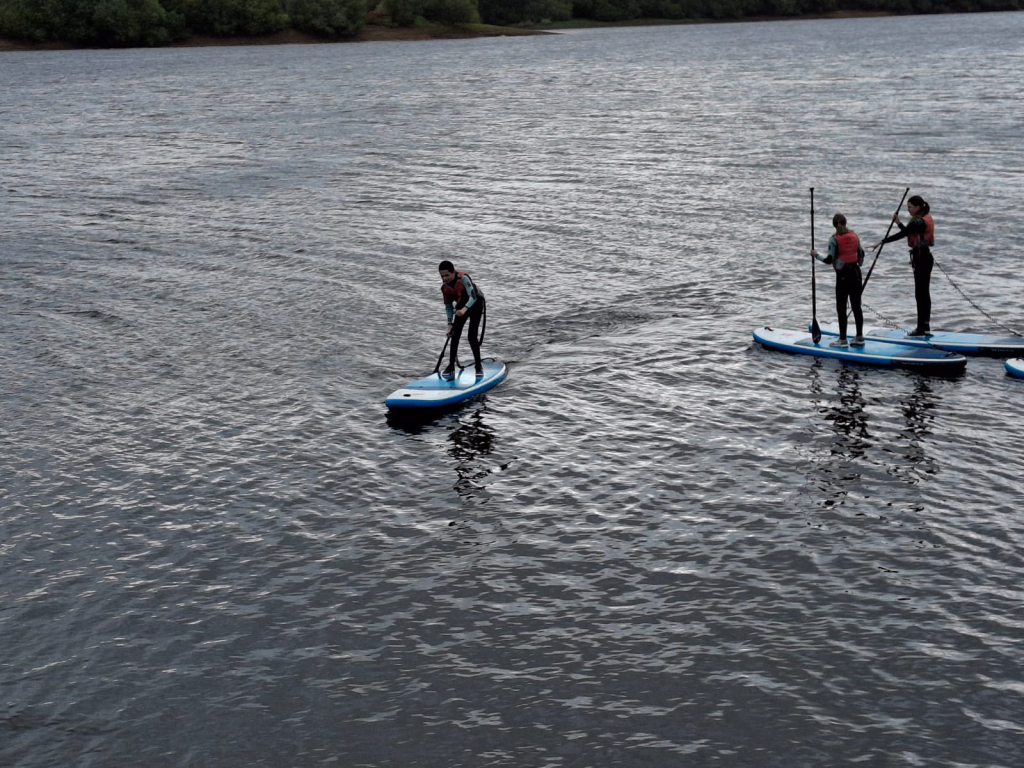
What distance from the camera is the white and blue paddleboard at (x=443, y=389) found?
2494 centimetres

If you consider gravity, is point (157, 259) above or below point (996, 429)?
above

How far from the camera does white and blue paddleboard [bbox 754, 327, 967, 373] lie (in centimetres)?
2672

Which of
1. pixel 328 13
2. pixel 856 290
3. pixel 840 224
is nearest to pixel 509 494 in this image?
pixel 840 224

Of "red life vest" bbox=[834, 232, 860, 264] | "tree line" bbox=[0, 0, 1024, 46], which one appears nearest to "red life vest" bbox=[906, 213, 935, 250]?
"red life vest" bbox=[834, 232, 860, 264]

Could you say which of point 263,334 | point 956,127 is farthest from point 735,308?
point 956,127

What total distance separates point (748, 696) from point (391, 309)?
2060 centimetres

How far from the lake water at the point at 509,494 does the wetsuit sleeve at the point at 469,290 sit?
7.16 feet

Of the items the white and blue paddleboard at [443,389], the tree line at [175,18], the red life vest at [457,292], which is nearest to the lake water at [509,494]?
the white and blue paddleboard at [443,389]

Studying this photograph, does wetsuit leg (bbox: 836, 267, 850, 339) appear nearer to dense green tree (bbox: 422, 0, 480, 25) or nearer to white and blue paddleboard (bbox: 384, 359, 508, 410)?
white and blue paddleboard (bbox: 384, 359, 508, 410)

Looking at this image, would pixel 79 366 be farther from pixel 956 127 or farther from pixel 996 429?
pixel 956 127

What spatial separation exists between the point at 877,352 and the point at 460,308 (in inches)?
395

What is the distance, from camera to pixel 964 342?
27.8 meters

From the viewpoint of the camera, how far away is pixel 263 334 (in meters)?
31.6

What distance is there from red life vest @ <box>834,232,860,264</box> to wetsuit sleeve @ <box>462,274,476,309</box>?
8.42 m
